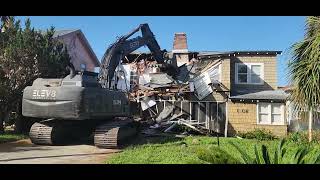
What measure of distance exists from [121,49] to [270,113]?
894cm

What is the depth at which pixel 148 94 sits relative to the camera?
2253 cm

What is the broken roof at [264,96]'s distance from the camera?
21.6m

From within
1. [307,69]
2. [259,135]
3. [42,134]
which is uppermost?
[307,69]

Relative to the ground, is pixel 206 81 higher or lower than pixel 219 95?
higher

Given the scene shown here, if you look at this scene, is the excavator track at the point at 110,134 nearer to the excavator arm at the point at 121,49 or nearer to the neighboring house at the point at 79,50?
the excavator arm at the point at 121,49

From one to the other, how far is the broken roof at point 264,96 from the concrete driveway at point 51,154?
35.6 feet

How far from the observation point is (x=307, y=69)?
9.11m

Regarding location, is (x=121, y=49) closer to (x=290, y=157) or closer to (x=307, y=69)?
(x=307, y=69)

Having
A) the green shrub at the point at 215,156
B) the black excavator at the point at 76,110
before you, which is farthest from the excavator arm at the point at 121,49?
the green shrub at the point at 215,156

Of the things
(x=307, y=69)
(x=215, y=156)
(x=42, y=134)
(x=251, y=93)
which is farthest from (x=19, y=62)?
(x=215, y=156)
